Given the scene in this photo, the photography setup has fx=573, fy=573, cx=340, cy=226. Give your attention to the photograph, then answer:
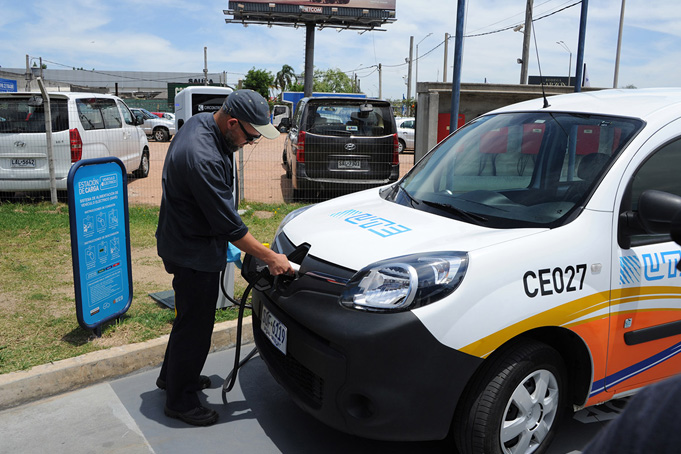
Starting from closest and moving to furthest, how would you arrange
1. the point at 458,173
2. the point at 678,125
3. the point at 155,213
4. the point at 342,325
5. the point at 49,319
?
the point at 342,325, the point at 678,125, the point at 458,173, the point at 49,319, the point at 155,213

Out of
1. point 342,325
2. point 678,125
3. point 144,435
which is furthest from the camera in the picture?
point 144,435

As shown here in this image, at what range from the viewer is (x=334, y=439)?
311 centimetres

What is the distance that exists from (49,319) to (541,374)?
3662 millimetres

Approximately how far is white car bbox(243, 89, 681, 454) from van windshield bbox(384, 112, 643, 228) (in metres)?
0.01

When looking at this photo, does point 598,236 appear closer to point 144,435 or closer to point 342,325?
point 342,325

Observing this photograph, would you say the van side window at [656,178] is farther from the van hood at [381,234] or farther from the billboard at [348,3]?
the billboard at [348,3]

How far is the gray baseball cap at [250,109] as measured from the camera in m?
3.08

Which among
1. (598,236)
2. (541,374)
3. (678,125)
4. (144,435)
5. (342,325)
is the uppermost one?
(678,125)

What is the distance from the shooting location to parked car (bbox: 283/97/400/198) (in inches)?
373

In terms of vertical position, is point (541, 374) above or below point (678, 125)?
below

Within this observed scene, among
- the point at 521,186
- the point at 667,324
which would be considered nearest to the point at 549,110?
the point at 521,186

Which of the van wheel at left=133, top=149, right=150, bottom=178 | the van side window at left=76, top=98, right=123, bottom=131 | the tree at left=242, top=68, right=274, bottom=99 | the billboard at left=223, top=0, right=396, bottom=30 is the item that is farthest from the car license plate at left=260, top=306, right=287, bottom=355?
the tree at left=242, top=68, right=274, bottom=99

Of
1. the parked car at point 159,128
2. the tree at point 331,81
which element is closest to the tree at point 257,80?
the tree at point 331,81

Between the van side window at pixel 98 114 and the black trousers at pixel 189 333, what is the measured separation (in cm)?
727
